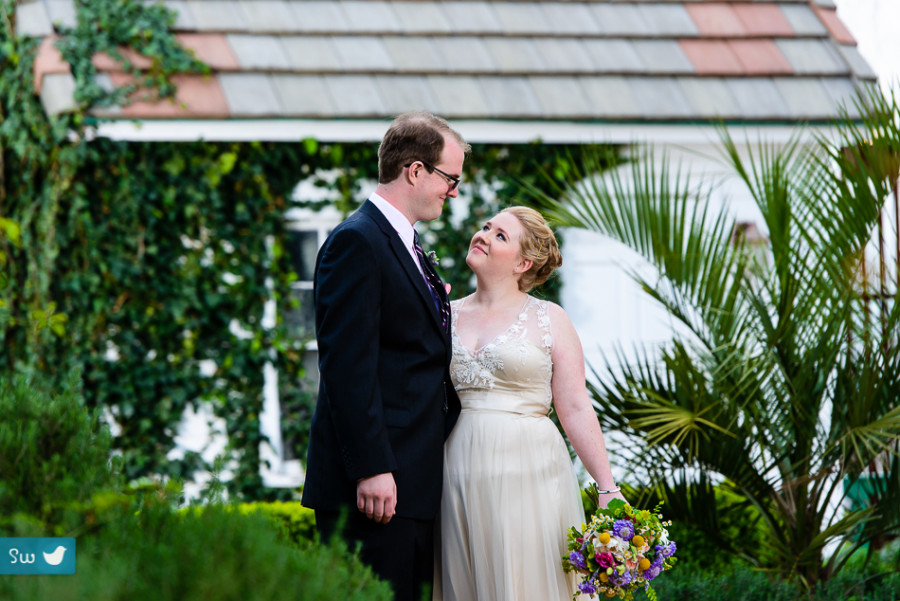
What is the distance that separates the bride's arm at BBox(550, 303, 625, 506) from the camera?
10.0 ft

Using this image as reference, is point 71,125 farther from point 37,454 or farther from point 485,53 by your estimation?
point 37,454

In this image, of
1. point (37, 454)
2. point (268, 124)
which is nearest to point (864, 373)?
point (37, 454)

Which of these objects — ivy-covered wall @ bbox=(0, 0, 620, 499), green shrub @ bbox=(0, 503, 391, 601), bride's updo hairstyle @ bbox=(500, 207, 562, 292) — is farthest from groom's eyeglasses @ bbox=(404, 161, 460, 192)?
ivy-covered wall @ bbox=(0, 0, 620, 499)

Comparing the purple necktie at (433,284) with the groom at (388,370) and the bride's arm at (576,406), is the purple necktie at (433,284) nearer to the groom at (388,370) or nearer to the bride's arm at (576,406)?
the groom at (388,370)

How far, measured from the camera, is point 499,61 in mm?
5895

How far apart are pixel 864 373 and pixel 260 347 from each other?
11.3ft

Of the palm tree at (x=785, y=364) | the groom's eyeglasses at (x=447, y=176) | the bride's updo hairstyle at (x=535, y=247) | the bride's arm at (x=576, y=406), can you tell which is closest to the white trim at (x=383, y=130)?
the palm tree at (x=785, y=364)

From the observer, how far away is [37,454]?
1995 mm

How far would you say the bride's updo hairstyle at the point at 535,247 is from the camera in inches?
128

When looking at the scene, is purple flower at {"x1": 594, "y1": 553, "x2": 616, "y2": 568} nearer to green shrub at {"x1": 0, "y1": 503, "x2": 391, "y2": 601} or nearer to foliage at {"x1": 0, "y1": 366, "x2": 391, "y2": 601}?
foliage at {"x1": 0, "y1": 366, "x2": 391, "y2": 601}

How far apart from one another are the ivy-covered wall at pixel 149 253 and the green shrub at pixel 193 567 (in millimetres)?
3830

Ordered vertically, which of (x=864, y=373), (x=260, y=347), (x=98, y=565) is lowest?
(x=98, y=565)

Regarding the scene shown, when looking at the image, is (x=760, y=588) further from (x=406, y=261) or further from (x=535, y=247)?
(x=406, y=261)

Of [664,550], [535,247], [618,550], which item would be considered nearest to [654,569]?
[664,550]
